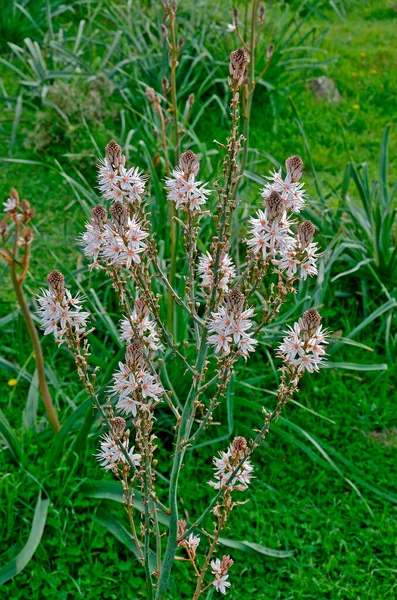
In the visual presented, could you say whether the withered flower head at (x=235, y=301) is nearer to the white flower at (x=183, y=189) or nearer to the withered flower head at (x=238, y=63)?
the white flower at (x=183, y=189)

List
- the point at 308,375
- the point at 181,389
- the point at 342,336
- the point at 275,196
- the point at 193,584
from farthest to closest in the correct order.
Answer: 1. the point at 342,336
2. the point at 308,375
3. the point at 181,389
4. the point at 193,584
5. the point at 275,196

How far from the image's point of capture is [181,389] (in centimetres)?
304

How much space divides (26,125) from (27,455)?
3181 millimetres

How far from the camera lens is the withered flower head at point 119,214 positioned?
1455 mm

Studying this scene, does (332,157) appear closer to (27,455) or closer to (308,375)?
(308,375)

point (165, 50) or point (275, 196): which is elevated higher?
point (275, 196)

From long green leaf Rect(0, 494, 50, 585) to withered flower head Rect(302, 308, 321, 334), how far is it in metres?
1.38

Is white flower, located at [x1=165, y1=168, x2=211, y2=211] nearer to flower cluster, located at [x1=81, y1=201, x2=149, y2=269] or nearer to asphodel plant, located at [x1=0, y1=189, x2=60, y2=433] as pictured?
flower cluster, located at [x1=81, y1=201, x2=149, y2=269]

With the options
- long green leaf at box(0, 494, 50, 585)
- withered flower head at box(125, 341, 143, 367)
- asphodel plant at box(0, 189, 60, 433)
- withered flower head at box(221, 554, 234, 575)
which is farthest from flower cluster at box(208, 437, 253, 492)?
long green leaf at box(0, 494, 50, 585)

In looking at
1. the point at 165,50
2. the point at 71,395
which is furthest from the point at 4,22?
the point at 71,395

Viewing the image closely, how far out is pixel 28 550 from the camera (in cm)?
238

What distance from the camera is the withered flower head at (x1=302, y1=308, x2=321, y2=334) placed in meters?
1.48

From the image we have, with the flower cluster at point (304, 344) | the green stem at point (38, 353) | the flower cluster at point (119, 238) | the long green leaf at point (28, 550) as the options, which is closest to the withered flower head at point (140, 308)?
the flower cluster at point (119, 238)

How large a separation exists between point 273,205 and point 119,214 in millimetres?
309
